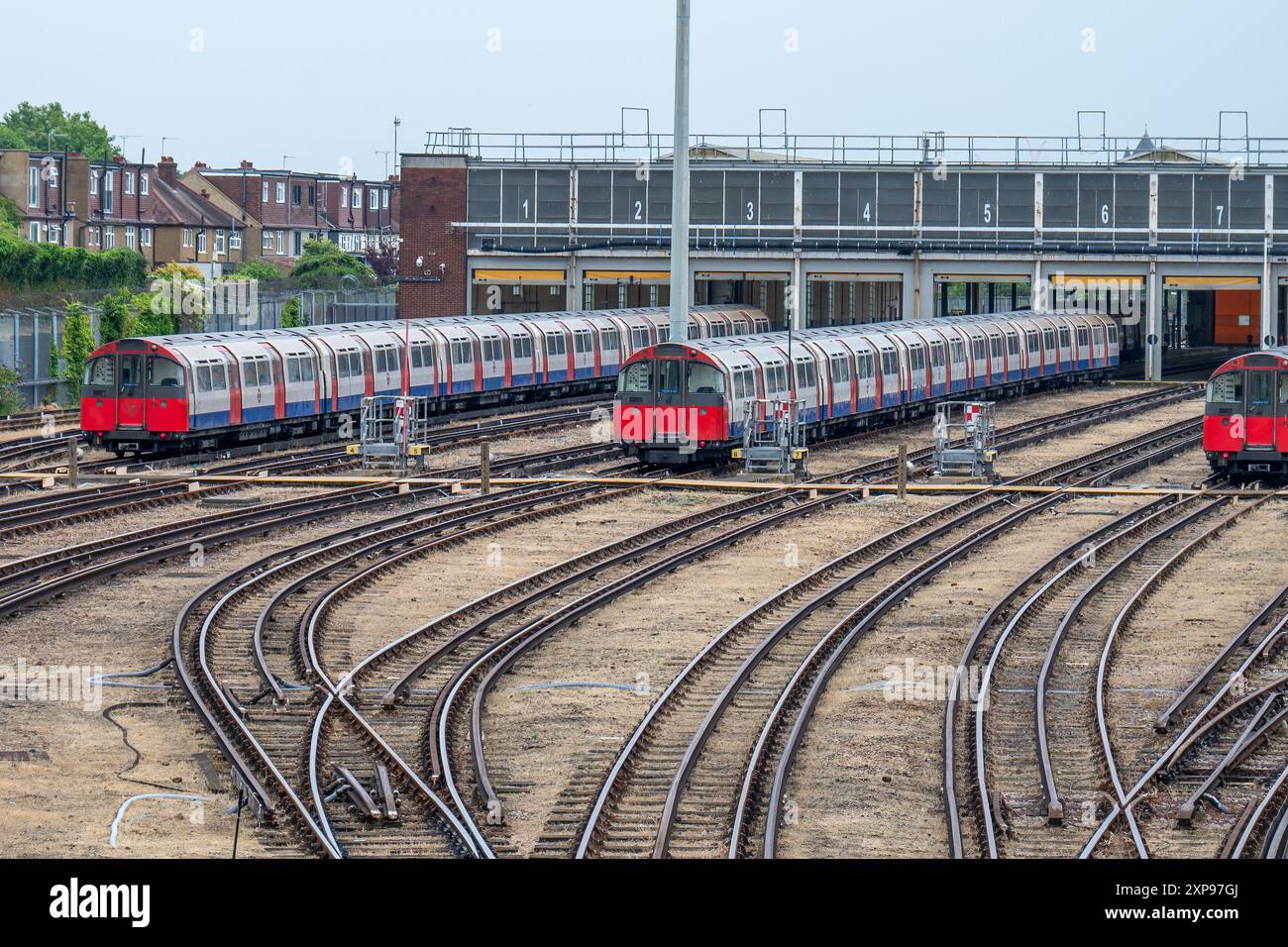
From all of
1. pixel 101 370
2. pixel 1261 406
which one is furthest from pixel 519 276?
pixel 1261 406

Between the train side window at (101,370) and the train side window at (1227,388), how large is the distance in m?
22.3

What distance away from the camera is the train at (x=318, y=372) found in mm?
40219

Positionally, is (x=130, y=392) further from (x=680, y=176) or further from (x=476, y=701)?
(x=476, y=701)

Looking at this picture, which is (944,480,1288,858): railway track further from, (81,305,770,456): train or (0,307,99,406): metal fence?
(0,307,99,406): metal fence

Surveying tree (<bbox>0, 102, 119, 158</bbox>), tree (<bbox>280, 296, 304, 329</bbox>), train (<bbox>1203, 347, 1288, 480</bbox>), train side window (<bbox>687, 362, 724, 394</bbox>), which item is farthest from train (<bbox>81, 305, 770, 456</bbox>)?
tree (<bbox>0, 102, 119, 158</bbox>)

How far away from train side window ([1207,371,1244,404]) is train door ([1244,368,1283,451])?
0.57 ft

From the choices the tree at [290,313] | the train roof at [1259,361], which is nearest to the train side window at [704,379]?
the train roof at [1259,361]

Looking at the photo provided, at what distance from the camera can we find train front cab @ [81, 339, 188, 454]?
39.9 metres

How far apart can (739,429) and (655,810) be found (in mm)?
26458

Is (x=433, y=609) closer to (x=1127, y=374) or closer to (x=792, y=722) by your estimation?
(x=792, y=722)

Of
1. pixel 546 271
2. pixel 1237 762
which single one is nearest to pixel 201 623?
pixel 1237 762

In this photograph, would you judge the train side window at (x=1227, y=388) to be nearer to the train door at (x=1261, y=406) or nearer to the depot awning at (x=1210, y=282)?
the train door at (x=1261, y=406)

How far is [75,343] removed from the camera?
5509 centimetres

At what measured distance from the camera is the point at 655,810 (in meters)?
14.5
